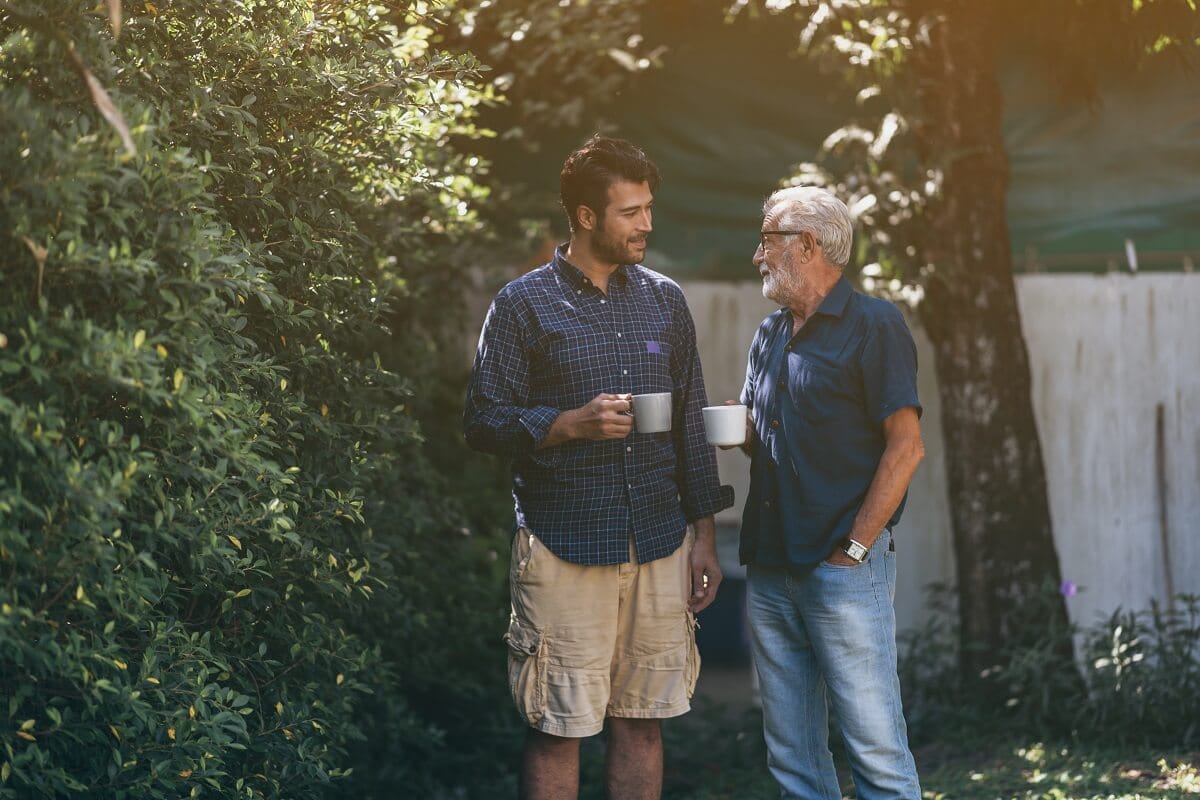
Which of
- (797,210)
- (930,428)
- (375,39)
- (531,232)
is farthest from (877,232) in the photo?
(375,39)

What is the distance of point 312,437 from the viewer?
151 inches

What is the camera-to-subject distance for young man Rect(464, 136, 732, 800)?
3656 mm

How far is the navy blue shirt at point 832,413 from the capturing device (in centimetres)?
345

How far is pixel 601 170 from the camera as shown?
3.69 meters

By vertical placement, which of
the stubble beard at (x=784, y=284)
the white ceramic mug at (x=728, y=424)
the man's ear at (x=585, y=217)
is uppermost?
the man's ear at (x=585, y=217)

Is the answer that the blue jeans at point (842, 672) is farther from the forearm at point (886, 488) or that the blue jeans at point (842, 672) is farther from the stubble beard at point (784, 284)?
the stubble beard at point (784, 284)

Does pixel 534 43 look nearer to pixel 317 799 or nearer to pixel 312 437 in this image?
pixel 312 437

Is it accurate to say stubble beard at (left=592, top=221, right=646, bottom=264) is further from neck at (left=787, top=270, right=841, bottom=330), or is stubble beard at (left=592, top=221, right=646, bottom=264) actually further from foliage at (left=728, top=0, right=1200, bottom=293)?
foliage at (left=728, top=0, right=1200, bottom=293)

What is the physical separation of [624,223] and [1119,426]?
315 centimetres

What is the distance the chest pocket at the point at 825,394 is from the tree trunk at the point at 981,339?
7.14ft

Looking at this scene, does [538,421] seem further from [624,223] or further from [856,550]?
[856,550]

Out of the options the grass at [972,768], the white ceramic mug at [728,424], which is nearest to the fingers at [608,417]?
the white ceramic mug at [728,424]

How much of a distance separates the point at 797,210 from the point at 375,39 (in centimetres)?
133

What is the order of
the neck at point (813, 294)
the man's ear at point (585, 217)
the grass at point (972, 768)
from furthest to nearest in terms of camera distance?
1. the grass at point (972, 768)
2. the man's ear at point (585, 217)
3. the neck at point (813, 294)
